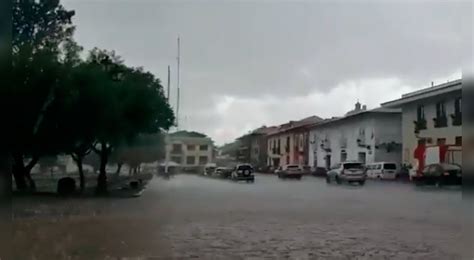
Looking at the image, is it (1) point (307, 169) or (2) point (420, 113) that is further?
(1) point (307, 169)

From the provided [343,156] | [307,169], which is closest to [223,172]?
[307,169]

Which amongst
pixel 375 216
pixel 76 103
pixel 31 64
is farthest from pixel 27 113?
pixel 375 216

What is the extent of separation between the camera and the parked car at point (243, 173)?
339 inches

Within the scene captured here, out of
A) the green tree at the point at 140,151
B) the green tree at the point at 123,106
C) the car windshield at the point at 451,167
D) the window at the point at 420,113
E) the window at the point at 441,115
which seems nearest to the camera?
the car windshield at the point at 451,167

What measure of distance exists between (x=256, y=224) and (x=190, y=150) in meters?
1.33

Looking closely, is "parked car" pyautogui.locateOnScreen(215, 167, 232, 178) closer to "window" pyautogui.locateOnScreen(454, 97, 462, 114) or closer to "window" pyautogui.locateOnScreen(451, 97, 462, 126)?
"window" pyautogui.locateOnScreen(451, 97, 462, 126)

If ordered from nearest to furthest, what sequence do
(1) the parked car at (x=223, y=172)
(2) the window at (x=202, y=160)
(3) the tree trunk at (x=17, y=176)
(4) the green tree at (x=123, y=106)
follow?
1. (3) the tree trunk at (x=17, y=176)
2. (2) the window at (x=202, y=160)
3. (1) the parked car at (x=223, y=172)
4. (4) the green tree at (x=123, y=106)

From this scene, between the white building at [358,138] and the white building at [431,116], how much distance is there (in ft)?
0.39

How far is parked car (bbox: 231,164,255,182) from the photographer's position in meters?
8.60

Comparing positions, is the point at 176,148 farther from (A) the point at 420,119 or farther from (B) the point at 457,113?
(B) the point at 457,113

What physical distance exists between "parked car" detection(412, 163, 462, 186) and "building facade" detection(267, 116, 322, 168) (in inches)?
59.9

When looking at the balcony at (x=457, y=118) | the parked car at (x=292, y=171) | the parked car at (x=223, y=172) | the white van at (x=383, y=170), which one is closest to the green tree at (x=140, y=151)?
the parked car at (x=223, y=172)

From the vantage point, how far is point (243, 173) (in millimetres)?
8625

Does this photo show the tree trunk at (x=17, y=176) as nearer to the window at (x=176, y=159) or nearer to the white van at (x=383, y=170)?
the window at (x=176, y=159)
